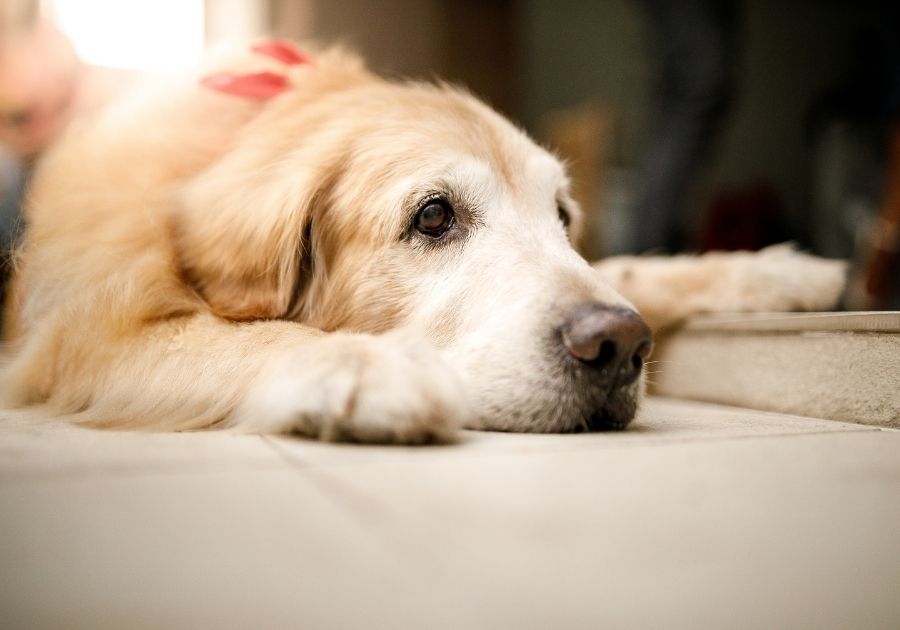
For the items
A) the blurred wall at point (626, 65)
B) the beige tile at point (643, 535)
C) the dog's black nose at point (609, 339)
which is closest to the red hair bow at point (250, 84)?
the dog's black nose at point (609, 339)

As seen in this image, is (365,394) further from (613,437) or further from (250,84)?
(250,84)

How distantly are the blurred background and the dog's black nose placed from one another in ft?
8.91

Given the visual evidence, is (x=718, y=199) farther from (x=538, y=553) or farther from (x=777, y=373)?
(x=538, y=553)

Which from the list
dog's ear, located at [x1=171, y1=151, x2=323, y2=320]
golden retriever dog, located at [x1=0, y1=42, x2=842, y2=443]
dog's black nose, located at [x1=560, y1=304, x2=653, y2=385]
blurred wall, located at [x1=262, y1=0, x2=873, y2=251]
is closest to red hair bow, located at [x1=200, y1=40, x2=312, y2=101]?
golden retriever dog, located at [x1=0, y1=42, x2=842, y2=443]

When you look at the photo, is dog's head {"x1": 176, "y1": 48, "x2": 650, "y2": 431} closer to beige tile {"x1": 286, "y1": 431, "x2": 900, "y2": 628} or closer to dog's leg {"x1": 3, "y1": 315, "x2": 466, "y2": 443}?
dog's leg {"x1": 3, "y1": 315, "x2": 466, "y2": 443}

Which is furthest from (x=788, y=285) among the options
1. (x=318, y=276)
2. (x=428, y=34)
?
(x=428, y=34)

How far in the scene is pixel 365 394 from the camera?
1.11m

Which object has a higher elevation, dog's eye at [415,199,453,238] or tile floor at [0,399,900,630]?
dog's eye at [415,199,453,238]

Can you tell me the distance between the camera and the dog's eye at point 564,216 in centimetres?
214

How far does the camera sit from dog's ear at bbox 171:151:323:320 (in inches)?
67.6

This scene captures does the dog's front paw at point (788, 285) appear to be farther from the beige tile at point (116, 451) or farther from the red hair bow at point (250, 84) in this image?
the beige tile at point (116, 451)

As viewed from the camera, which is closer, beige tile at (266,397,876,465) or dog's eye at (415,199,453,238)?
beige tile at (266,397,876,465)

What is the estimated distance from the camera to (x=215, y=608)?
59 centimetres

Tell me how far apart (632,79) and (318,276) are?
6.39 meters
